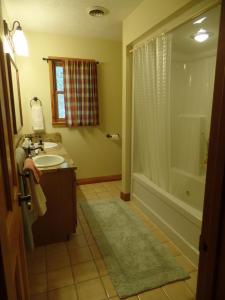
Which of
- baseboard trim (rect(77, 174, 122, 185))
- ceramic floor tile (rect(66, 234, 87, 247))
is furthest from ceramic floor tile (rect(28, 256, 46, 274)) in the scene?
baseboard trim (rect(77, 174, 122, 185))

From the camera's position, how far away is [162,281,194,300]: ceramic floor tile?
1510 mm

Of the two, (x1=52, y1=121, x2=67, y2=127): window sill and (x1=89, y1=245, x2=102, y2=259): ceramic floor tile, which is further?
(x1=52, y1=121, x2=67, y2=127): window sill

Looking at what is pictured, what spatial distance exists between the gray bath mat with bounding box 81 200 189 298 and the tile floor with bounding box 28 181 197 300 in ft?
0.18

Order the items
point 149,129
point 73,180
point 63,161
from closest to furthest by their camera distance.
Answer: point 73,180 → point 63,161 → point 149,129

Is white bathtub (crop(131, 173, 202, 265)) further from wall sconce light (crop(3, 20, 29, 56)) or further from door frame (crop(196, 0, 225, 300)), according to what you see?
wall sconce light (crop(3, 20, 29, 56))

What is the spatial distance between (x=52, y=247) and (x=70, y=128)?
1947 millimetres

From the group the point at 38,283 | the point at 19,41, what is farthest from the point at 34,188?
the point at 19,41

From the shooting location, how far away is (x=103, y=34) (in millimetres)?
3178

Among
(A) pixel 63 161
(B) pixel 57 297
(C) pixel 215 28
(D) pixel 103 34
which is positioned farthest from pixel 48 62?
(B) pixel 57 297

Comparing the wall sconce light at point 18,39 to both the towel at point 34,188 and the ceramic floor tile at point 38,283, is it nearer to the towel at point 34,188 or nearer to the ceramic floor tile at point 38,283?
the towel at point 34,188

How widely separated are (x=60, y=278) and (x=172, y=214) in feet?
3.90

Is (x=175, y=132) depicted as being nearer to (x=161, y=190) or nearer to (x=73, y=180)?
(x=161, y=190)

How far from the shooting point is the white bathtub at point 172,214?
1.82 metres

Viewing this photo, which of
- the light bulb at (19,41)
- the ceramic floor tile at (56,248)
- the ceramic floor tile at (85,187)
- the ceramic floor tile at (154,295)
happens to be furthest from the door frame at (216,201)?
the ceramic floor tile at (85,187)
